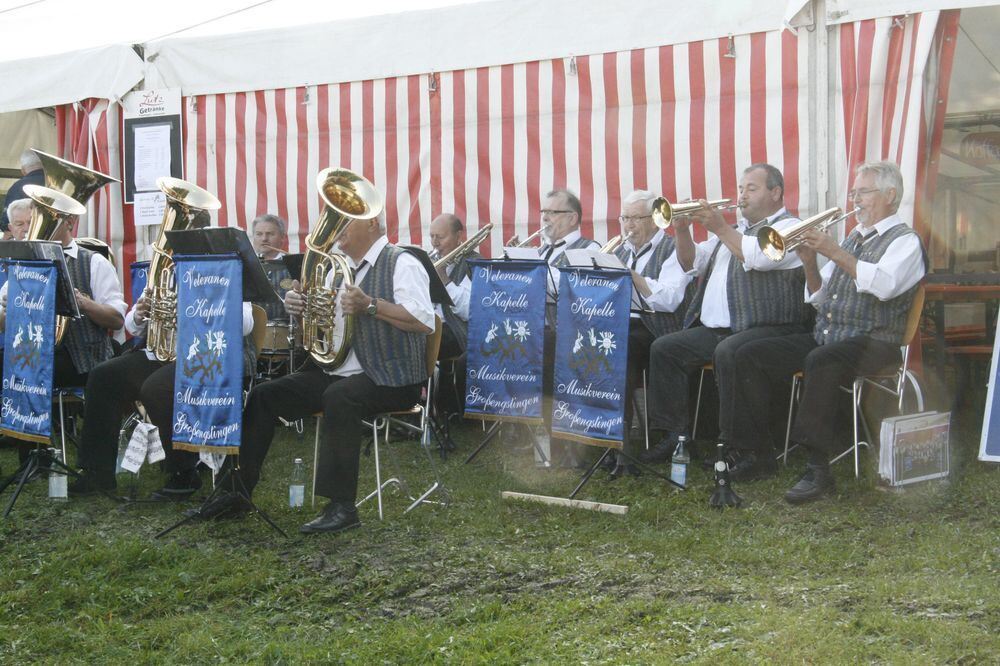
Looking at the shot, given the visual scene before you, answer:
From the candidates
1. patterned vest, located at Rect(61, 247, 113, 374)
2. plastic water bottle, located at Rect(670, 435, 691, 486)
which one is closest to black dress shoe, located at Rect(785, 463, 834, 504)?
plastic water bottle, located at Rect(670, 435, 691, 486)

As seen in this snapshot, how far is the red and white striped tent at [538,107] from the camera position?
6.48 metres

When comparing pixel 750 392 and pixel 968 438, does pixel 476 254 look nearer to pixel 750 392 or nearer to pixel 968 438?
pixel 750 392

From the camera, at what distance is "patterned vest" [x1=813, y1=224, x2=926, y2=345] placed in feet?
17.9

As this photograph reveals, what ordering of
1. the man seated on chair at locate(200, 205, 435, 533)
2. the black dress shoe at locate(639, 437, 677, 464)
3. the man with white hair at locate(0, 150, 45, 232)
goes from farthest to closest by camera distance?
1. the man with white hair at locate(0, 150, 45, 232)
2. the black dress shoe at locate(639, 437, 677, 464)
3. the man seated on chair at locate(200, 205, 435, 533)

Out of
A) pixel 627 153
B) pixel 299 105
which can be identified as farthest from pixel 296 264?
pixel 299 105

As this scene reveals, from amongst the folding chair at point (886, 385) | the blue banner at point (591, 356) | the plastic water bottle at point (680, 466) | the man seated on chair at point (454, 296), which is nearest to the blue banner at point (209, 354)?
the blue banner at point (591, 356)

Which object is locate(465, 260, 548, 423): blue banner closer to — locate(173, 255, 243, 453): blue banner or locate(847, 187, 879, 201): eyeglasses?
locate(173, 255, 243, 453): blue banner

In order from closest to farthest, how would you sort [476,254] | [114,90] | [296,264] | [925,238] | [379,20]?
1. [296,264]
2. [925,238]
3. [476,254]
4. [379,20]
5. [114,90]

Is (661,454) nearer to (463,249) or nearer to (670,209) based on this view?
(670,209)

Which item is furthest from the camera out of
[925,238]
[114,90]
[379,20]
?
[114,90]

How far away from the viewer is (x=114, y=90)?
9141 mm

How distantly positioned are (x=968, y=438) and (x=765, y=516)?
2.13 metres

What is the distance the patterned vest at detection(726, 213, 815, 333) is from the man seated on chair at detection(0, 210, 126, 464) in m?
3.47

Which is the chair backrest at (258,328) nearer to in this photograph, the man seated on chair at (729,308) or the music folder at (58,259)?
the music folder at (58,259)
